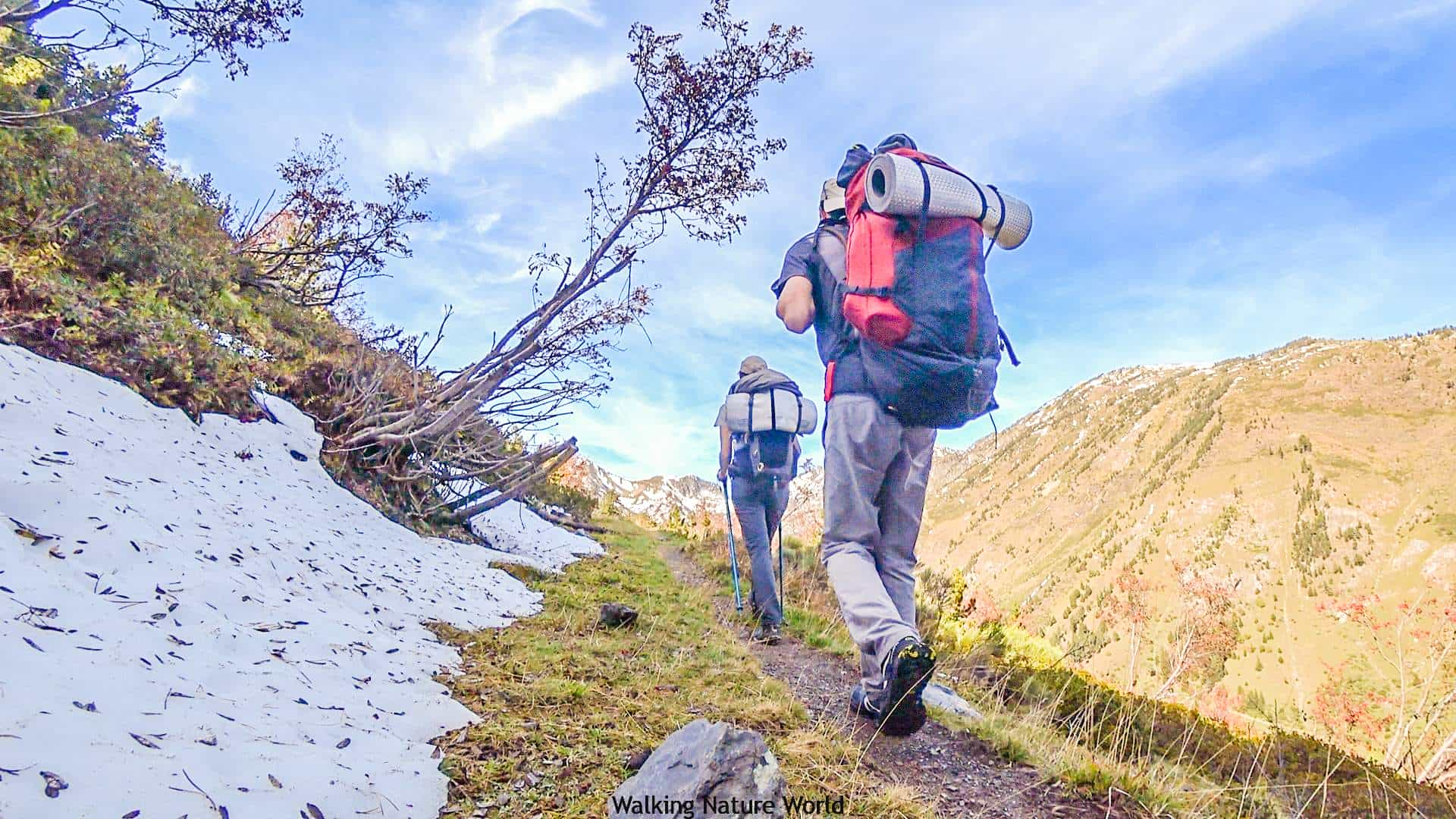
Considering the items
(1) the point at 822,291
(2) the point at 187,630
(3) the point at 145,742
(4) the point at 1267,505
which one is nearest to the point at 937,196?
(1) the point at 822,291

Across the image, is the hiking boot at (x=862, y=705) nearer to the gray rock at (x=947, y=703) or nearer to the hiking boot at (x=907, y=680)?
the hiking boot at (x=907, y=680)

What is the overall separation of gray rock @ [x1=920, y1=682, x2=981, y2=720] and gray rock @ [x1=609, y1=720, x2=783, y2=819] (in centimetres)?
218

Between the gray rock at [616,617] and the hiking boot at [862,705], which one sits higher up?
the hiking boot at [862,705]

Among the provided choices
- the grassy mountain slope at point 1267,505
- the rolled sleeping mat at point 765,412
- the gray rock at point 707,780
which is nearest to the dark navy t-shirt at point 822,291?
the gray rock at point 707,780

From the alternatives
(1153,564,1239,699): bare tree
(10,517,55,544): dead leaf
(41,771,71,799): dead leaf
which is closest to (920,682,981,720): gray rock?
(1153,564,1239,699): bare tree

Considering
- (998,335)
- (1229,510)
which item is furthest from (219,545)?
(1229,510)

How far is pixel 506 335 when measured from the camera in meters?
7.63

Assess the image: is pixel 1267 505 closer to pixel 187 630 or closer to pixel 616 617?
pixel 616 617

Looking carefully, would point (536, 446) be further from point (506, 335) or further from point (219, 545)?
point (219, 545)

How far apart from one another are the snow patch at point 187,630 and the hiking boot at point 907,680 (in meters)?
1.71

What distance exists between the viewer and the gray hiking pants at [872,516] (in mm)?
2879

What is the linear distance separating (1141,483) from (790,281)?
611 feet

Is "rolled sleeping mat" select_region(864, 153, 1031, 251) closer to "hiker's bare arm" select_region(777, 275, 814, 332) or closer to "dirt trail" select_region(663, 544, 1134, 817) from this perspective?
"hiker's bare arm" select_region(777, 275, 814, 332)

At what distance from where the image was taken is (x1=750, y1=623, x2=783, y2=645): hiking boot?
5480mm
